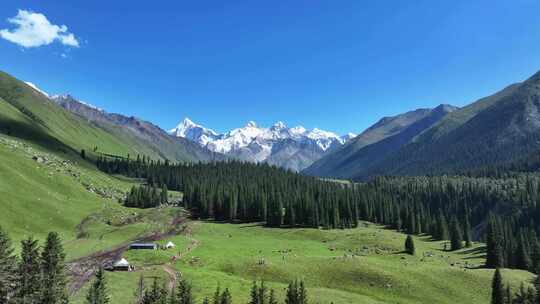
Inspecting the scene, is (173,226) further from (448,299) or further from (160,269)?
(448,299)

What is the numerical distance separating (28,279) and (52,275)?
4180mm

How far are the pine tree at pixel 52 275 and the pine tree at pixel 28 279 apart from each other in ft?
3.27

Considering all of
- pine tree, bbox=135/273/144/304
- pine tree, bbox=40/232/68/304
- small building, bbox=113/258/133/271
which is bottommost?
pine tree, bbox=135/273/144/304

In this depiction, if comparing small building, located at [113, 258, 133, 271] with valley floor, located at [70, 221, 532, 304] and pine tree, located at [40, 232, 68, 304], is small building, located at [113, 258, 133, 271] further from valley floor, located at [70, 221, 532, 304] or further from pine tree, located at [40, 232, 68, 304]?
pine tree, located at [40, 232, 68, 304]

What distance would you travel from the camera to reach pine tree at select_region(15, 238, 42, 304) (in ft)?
164

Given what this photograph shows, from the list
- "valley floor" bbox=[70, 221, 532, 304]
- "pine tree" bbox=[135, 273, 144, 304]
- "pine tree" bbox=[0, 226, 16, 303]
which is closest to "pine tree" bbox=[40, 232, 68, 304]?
"pine tree" bbox=[0, 226, 16, 303]

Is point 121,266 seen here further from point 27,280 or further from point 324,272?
point 324,272

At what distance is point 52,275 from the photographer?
2152 inches

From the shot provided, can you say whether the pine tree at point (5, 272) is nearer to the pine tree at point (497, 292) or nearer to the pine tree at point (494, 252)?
the pine tree at point (497, 292)

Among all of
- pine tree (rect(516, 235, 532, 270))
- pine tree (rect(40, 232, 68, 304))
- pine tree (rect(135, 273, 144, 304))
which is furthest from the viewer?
pine tree (rect(516, 235, 532, 270))

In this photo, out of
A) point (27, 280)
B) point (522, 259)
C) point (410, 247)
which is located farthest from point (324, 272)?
point (27, 280)

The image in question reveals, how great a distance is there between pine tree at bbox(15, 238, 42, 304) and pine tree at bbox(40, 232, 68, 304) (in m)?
1.00

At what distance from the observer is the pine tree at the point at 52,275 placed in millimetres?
51156

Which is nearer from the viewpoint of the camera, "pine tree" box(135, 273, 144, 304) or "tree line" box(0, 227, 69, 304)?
"tree line" box(0, 227, 69, 304)
